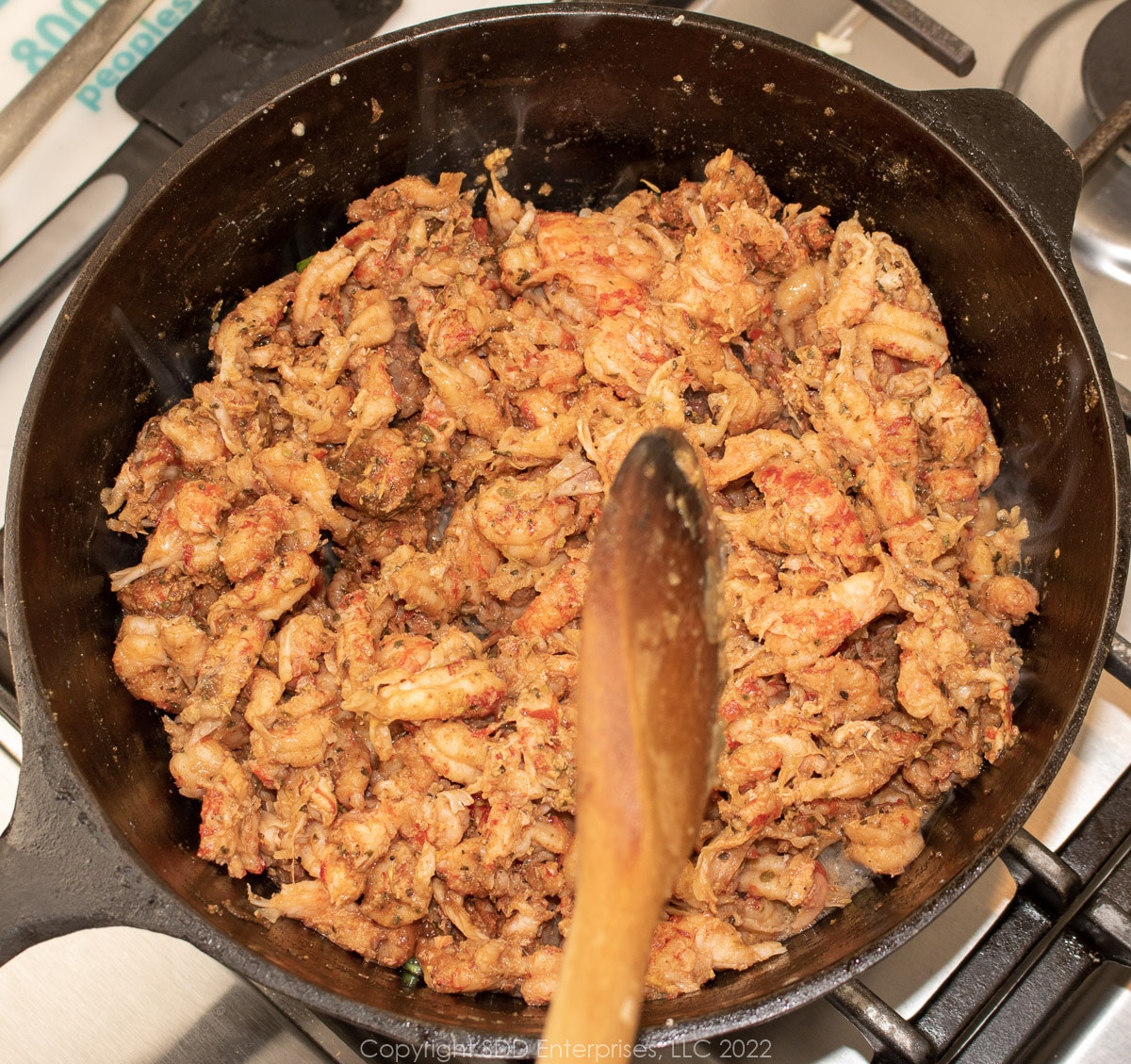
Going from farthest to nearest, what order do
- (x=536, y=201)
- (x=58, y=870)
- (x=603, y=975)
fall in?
(x=536, y=201) < (x=58, y=870) < (x=603, y=975)

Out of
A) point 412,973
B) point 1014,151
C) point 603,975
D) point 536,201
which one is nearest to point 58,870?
point 412,973

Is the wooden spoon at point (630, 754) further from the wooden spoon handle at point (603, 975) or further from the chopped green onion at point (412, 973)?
the chopped green onion at point (412, 973)

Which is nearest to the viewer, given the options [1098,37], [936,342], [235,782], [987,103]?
[235,782]

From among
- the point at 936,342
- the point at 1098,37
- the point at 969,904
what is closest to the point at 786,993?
the point at 969,904

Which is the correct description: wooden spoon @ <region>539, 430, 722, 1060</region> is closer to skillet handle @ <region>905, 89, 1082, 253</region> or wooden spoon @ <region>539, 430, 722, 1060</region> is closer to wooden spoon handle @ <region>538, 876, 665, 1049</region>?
wooden spoon handle @ <region>538, 876, 665, 1049</region>

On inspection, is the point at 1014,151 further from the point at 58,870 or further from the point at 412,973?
the point at 58,870

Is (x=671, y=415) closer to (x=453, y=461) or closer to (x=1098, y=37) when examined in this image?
(x=453, y=461)

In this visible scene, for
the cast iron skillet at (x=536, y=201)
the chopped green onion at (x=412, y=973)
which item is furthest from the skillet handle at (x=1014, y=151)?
the chopped green onion at (x=412, y=973)
